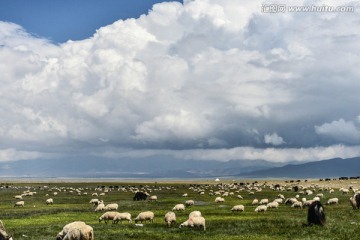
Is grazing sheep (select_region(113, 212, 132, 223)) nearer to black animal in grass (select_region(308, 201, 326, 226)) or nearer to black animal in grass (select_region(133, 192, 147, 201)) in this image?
black animal in grass (select_region(308, 201, 326, 226))

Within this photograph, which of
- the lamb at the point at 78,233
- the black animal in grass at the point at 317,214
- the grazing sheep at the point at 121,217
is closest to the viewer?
the lamb at the point at 78,233

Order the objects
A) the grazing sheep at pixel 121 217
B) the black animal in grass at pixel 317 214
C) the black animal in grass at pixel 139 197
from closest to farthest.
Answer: the black animal in grass at pixel 317 214 → the grazing sheep at pixel 121 217 → the black animal in grass at pixel 139 197

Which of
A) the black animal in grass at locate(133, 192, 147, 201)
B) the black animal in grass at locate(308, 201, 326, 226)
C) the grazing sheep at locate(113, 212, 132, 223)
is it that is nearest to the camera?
the black animal in grass at locate(308, 201, 326, 226)

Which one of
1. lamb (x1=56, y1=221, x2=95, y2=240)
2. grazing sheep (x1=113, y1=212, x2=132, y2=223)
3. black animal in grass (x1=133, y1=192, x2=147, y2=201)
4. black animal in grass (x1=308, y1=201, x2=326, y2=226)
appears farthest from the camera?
black animal in grass (x1=133, y1=192, x2=147, y2=201)

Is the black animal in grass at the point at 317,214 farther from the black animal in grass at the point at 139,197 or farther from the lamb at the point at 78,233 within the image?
→ the black animal in grass at the point at 139,197

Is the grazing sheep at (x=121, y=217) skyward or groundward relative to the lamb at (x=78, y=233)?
groundward

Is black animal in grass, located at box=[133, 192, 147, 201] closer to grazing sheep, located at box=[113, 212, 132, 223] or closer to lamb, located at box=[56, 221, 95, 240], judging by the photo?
grazing sheep, located at box=[113, 212, 132, 223]

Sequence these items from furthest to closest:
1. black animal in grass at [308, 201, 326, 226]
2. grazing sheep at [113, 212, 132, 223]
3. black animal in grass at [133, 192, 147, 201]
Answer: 1. black animal in grass at [133, 192, 147, 201]
2. grazing sheep at [113, 212, 132, 223]
3. black animal in grass at [308, 201, 326, 226]

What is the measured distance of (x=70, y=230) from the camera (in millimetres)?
26094

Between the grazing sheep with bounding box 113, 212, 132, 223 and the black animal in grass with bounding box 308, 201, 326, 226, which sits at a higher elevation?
the black animal in grass with bounding box 308, 201, 326, 226

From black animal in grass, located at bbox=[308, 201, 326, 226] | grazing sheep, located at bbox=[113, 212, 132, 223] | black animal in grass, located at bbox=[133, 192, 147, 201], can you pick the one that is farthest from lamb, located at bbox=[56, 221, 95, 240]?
black animal in grass, located at bbox=[133, 192, 147, 201]

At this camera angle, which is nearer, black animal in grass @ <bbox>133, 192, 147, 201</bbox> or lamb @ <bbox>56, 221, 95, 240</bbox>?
lamb @ <bbox>56, 221, 95, 240</bbox>

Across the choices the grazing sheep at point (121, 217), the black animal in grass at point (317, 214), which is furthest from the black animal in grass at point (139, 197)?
the black animal in grass at point (317, 214)

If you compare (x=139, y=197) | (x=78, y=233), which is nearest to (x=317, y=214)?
(x=78, y=233)
